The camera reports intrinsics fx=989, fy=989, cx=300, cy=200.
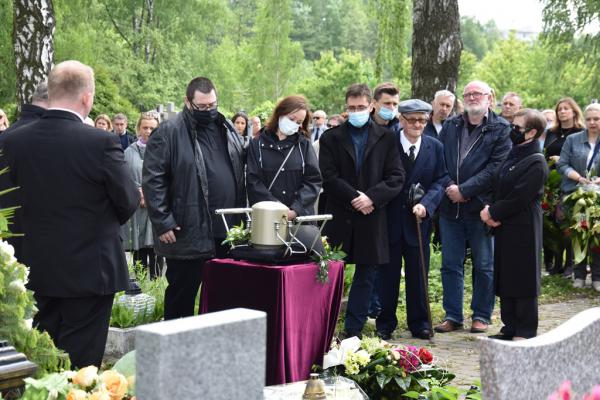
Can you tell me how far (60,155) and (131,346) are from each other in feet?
8.73

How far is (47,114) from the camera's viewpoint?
5562 millimetres

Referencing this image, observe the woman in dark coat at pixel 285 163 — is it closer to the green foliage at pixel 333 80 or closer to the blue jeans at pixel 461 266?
the blue jeans at pixel 461 266

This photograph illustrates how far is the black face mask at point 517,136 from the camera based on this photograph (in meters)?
8.34

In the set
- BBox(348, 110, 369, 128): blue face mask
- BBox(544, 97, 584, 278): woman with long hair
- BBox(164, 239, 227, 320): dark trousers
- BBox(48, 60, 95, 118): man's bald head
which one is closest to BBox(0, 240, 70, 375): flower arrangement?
BBox(48, 60, 95, 118): man's bald head

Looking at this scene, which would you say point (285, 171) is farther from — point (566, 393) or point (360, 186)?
point (566, 393)

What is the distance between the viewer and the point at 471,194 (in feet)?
28.8

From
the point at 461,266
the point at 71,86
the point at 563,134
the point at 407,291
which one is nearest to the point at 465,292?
the point at 461,266

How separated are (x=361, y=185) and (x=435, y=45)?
506 centimetres

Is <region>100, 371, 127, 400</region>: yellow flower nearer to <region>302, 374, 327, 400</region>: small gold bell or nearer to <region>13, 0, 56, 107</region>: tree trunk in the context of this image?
<region>302, 374, 327, 400</region>: small gold bell

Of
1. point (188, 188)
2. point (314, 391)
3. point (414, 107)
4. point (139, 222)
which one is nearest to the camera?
point (314, 391)

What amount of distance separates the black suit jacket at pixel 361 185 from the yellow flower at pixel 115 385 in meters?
4.30

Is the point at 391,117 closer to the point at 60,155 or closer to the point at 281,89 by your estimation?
the point at 60,155

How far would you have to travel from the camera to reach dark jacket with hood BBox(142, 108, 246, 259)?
23.9 feet

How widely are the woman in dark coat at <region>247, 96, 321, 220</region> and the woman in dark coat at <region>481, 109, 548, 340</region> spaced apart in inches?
64.4
